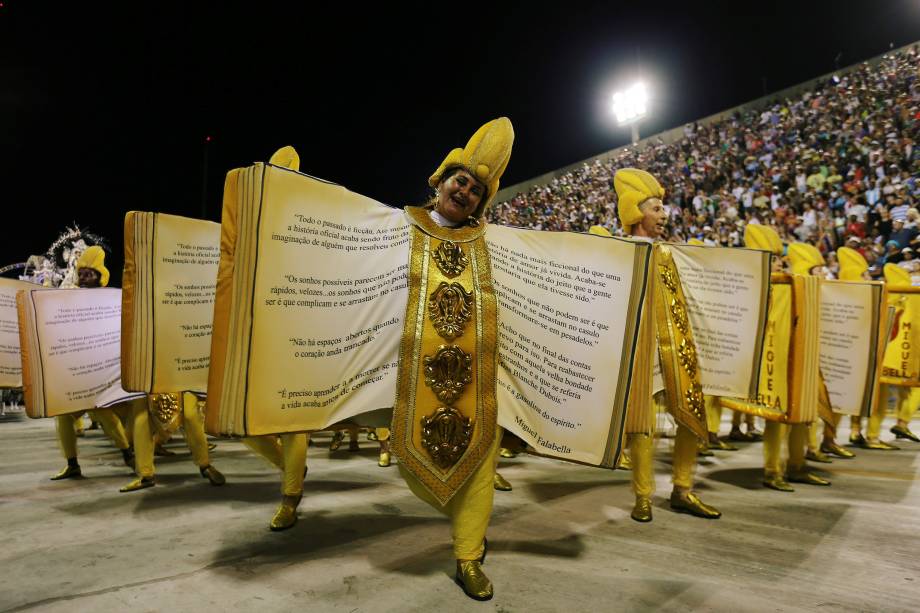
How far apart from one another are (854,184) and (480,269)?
Result: 35.0 feet

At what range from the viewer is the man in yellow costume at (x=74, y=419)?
4.62 metres

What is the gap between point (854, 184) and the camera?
9930 millimetres

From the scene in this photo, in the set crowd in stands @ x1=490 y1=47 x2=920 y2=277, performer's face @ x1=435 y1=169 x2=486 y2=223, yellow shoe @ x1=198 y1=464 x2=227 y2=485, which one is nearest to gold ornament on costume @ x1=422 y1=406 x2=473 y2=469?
performer's face @ x1=435 y1=169 x2=486 y2=223

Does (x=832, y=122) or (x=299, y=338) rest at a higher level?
(x=832, y=122)

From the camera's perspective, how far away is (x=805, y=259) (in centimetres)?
499

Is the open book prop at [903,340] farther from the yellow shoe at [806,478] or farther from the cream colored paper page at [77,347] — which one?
the cream colored paper page at [77,347]

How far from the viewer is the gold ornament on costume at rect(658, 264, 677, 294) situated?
10.9ft

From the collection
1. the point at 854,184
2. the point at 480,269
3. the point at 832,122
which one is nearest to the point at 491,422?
the point at 480,269

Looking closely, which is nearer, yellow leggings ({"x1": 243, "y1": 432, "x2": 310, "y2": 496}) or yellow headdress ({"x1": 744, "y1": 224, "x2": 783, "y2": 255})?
yellow leggings ({"x1": 243, "y1": 432, "x2": 310, "y2": 496})

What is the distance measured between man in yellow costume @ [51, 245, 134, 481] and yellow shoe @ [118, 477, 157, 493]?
35.7 inches

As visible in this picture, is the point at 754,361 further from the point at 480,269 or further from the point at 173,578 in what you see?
the point at 173,578

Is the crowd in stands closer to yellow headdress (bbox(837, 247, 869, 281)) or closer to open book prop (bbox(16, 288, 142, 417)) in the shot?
yellow headdress (bbox(837, 247, 869, 281))

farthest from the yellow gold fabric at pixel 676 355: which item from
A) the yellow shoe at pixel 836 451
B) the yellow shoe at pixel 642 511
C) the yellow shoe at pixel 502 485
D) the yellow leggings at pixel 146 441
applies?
the yellow leggings at pixel 146 441

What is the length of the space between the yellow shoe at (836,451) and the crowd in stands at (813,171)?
286 cm
